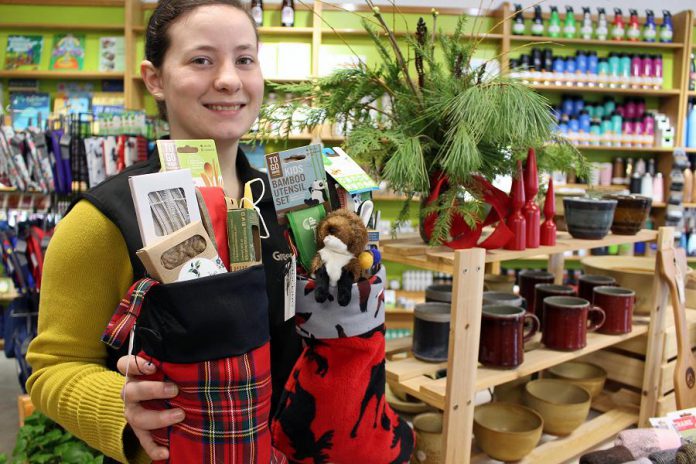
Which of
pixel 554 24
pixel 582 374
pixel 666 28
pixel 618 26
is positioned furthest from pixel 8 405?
pixel 666 28

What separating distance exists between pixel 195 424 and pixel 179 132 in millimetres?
493

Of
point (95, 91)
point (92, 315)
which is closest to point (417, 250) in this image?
point (92, 315)

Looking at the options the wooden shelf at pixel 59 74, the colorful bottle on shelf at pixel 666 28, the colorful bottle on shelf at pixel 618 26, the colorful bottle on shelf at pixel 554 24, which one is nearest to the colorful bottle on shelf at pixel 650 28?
the colorful bottle on shelf at pixel 666 28

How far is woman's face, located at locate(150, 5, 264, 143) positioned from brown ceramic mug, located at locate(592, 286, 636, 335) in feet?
4.31

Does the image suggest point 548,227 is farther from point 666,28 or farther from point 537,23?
point 666,28

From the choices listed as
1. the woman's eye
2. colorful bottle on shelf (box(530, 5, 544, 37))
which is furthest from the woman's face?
colorful bottle on shelf (box(530, 5, 544, 37))

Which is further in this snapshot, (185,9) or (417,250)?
(417,250)

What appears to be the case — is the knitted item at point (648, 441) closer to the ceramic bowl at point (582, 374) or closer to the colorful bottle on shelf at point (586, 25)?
the ceramic bowl at point (582, 374)

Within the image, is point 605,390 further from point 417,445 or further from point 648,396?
point 417,445

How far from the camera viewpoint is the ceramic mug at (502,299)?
1475 mm

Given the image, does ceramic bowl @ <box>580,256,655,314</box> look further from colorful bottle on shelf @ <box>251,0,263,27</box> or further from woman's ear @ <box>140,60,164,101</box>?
colorful bottle on shelf @ <box>251,0,263,27</box>

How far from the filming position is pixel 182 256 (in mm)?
646

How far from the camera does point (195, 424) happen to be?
67 centimetres

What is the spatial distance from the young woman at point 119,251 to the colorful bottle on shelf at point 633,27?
4651 mm
